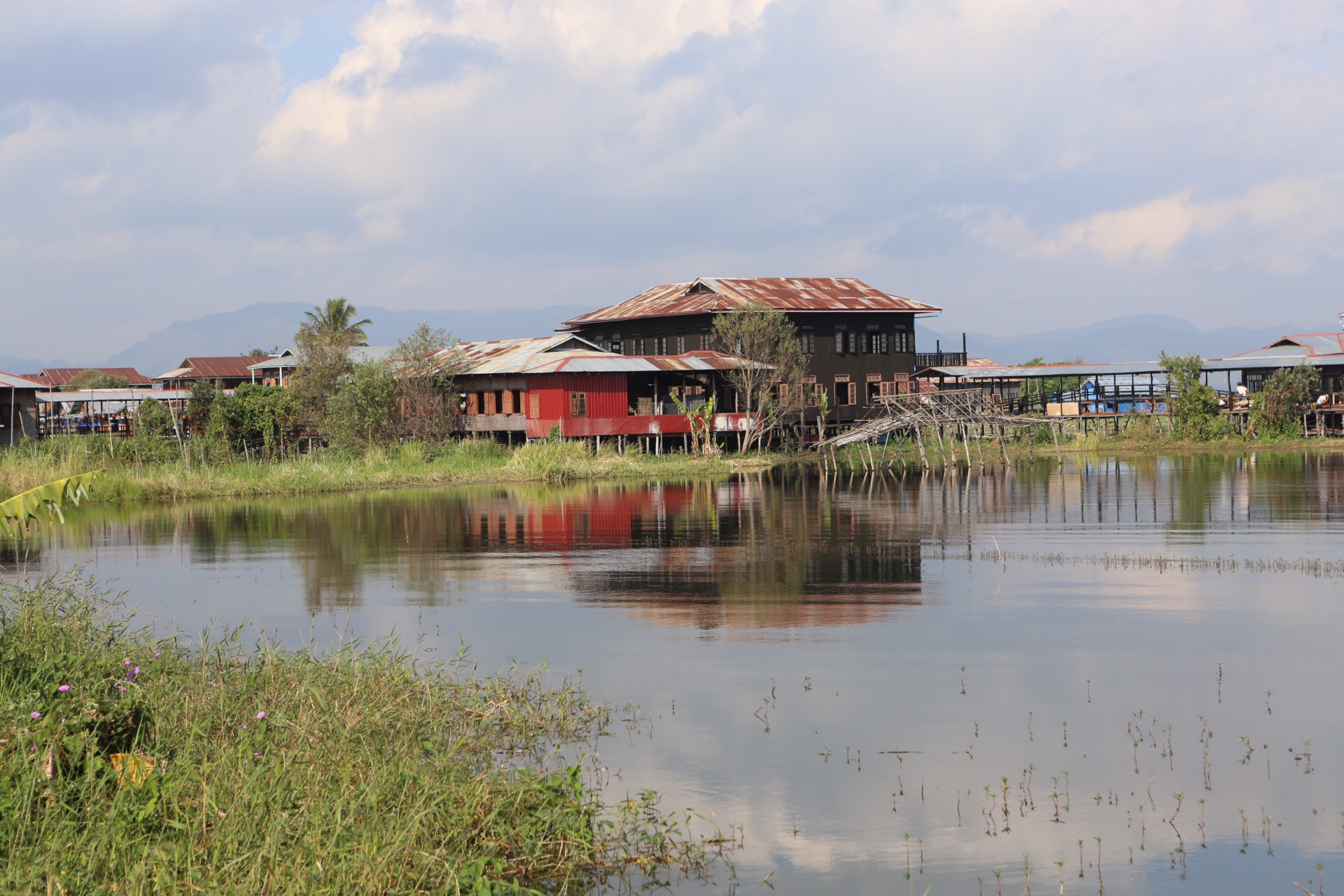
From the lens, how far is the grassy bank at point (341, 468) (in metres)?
33.0

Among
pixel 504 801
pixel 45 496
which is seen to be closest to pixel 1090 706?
pixel 504 801

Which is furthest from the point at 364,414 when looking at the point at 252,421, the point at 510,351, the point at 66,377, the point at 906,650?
the point at 66,377

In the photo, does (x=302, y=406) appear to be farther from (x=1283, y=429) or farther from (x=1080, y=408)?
(x=1283, y=429)

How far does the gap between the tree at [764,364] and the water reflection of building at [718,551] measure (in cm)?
1494

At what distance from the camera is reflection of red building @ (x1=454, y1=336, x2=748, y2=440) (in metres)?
47.0

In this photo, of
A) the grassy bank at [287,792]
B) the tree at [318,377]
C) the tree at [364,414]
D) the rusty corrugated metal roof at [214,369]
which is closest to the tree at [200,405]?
the tree at [318,377]

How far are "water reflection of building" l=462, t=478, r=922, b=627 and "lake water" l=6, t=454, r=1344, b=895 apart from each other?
10 centimetres

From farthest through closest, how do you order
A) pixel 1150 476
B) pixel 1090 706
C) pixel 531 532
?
pixel 1150 476 → pixel 531 532 → pixel 1090 706

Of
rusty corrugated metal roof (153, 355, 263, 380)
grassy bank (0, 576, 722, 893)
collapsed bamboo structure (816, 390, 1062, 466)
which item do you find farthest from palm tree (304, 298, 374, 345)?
grassy bank (0, 576, 722, 893)

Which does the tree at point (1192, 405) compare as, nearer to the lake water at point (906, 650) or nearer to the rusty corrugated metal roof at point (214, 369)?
the lake water at point (906, 650)

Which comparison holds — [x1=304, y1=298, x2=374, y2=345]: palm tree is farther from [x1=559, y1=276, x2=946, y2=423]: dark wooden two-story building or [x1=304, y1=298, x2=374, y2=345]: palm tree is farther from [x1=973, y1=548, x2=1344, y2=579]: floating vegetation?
[x1=973, y1=548, x2=1344, y2=579]: floating vegetation

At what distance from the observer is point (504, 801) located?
7770 mm

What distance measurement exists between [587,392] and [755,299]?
38.8 feet

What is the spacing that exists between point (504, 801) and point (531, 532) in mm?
17596
